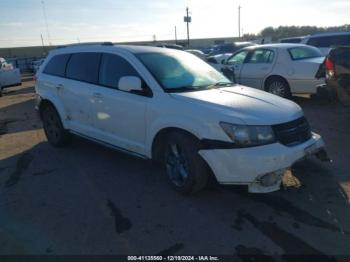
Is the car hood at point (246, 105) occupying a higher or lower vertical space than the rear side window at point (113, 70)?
lower

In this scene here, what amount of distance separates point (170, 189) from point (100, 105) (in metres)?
1.66

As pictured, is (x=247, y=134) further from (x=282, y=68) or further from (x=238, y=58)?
(x=238, y=58)

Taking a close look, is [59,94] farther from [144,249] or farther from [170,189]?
[144,249]

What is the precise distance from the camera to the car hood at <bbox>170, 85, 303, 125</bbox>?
14.1 ft

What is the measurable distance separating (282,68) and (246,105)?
20.8 feet

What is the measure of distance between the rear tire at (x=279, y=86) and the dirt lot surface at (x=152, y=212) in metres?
4.12

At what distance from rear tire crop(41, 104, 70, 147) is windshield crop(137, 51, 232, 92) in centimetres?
239

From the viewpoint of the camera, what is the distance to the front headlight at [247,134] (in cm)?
418

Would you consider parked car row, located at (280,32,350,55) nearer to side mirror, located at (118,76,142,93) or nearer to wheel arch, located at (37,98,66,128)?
wheel arch, located at (37,98,66,128)

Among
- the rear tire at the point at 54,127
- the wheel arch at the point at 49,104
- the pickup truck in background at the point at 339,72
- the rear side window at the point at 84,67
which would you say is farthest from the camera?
the pickup truck in background at the point at 339,72

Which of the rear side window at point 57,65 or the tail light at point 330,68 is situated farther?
the tail light at point 330,68

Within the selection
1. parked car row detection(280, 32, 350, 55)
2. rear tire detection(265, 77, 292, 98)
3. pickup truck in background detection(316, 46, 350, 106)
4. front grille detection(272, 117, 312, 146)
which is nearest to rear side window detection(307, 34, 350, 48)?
parked car row detection(280, 32, 350, 55)

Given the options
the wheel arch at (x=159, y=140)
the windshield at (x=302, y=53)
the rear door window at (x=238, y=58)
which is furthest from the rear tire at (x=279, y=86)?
the wheel arch at (x=159, y=140)

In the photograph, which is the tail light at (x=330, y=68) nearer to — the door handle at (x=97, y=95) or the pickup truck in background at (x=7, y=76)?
the door handle at (x=97, y=95)
